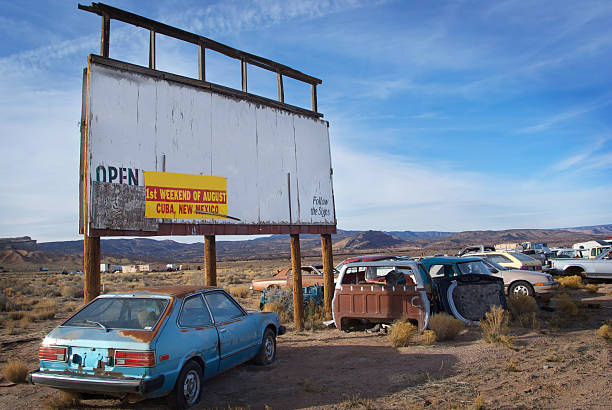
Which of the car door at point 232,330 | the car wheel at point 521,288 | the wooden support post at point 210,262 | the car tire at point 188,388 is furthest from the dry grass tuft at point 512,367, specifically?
the car wheel at point 521,288

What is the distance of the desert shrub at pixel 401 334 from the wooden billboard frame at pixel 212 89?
3174 mm

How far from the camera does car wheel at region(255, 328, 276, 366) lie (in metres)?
7.43

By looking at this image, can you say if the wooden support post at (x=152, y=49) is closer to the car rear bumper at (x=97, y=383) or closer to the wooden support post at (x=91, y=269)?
the wooden support post at (x=91, y=269)

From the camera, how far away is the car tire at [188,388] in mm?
5219

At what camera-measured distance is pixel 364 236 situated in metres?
173

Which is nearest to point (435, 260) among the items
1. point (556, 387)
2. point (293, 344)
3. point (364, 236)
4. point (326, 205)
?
point (326, 205)

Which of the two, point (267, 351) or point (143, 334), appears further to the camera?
point (267, 351)

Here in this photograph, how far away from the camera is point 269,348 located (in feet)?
25.2

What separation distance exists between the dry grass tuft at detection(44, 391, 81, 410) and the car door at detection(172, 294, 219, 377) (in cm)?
150

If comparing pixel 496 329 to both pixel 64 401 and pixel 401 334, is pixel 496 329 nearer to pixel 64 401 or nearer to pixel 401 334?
pixel 401 334

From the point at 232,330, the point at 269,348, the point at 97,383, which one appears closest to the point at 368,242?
the point at 269,348

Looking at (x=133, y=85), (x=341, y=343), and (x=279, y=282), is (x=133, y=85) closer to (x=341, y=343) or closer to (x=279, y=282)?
(x=341, y=343)

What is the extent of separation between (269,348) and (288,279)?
32.3 ft

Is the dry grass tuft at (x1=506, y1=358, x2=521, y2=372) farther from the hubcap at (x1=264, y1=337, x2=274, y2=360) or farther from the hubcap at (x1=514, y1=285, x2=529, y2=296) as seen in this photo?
the hubcap at (x1=514, y1=285, x2=529, y2=296)
